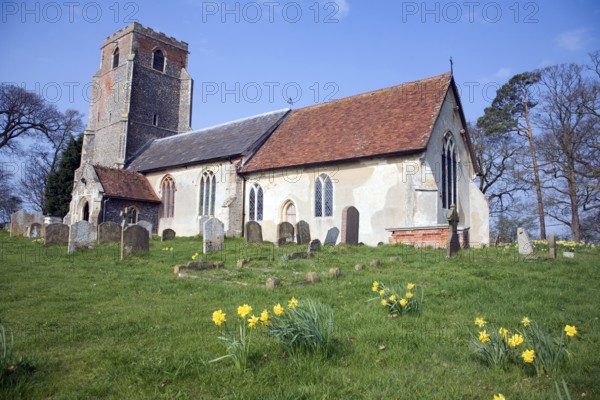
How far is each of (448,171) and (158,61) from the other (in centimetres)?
2563

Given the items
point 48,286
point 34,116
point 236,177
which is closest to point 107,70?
point 34,116

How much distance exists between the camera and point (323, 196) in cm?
1852

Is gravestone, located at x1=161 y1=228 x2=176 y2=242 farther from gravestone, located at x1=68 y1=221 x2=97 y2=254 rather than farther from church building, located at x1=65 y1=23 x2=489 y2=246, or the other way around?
gravestone, located at x1=68 y1=221 x2=97 y2=254

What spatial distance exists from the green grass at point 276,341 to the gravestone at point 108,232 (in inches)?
223

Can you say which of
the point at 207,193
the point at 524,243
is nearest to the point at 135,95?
the point at 207,193

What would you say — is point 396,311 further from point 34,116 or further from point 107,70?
point 34,116

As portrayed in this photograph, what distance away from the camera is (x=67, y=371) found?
385cm

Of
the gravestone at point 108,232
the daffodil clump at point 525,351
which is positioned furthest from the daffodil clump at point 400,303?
the gravestone at point 108,232

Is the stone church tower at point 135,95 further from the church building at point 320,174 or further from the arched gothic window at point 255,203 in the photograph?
the arched gothic window at point 255,203

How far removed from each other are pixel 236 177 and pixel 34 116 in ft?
80.4

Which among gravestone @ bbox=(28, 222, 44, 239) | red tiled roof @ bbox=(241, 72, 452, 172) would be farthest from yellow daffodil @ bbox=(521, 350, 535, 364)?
gravestone @ bbox=(28, 222, 44, 239)

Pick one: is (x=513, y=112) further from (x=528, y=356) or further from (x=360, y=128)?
(x=528, y=356)

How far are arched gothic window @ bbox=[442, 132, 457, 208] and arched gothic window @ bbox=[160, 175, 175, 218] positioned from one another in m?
14.8

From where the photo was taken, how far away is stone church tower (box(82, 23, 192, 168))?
31.4m
